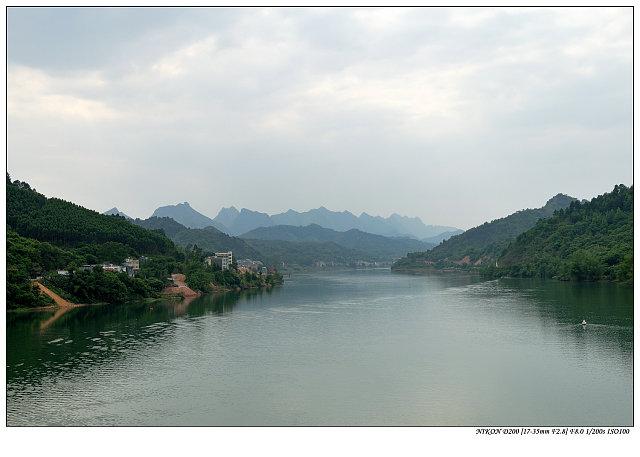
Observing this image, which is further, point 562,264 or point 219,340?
point 562,264

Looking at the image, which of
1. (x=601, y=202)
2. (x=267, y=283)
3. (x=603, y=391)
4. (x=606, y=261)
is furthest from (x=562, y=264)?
(x=603, y=391)

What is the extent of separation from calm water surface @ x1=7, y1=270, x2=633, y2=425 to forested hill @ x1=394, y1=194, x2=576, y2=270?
44.9 meters

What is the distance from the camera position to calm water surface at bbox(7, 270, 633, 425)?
368 inches

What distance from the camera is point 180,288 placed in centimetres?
2936

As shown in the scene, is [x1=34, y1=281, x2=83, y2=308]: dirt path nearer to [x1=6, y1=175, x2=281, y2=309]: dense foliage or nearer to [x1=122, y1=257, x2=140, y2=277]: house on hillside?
[x1=6, y1=175, x2=281, y2=309]: dense foliage

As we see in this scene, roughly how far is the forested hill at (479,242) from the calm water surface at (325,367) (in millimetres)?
44946

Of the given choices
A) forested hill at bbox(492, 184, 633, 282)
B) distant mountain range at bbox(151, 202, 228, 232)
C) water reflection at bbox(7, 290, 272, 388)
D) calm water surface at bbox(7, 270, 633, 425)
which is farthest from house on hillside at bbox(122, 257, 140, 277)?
distant mountain range at bbox(151, 202, 228, 232)

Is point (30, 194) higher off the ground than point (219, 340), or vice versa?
point (30, 194)

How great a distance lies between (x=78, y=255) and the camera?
2833cm

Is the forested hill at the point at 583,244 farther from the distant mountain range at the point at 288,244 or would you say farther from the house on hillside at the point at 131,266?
the distant mountain range at the point at 288,244

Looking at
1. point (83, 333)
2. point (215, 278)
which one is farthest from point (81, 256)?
point (83, 333)

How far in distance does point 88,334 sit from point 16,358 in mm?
3522

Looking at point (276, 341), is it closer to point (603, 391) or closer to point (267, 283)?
point (603, 391)

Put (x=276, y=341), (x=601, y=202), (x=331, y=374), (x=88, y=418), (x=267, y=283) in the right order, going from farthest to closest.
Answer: (x=601, y=202) < (x=267, y=283) < (x=276, y=341) < (x=331, y=374) < (x=88, y=418)
